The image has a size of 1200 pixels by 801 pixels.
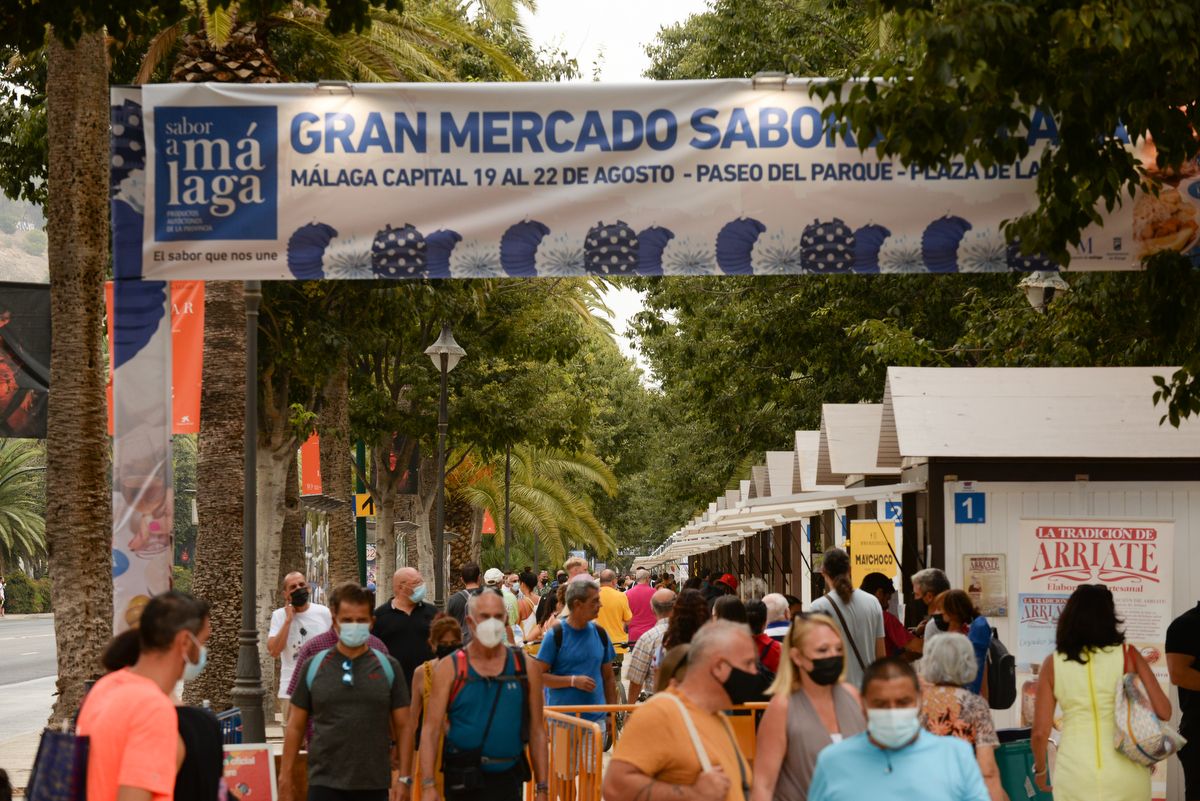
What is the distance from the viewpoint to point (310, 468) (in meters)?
35.7

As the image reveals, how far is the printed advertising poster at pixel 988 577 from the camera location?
13719 millimetres

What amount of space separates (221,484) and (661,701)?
39.5 feet

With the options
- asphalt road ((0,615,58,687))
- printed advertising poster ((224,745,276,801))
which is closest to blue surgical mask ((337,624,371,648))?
printed advertising poster ((224,745,276,801))

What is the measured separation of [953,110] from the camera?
869 cm

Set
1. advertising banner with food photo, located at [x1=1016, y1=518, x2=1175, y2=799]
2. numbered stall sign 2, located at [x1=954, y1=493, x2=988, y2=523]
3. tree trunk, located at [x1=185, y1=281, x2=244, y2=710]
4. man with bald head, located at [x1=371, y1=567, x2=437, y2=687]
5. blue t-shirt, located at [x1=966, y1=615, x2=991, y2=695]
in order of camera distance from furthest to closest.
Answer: tree trunk, located at [x1=185, y1=281, x2=244, y2=710], numbered stall sign 2, located at [x1=954, y1=493, x2=988, y2=523], advertising banner with food photo, located at [x1=1016, y1=518, x2=1175, y2=799], man with bald head, located at [x1=371, y1=567, x2=437, y2=687], blue t-shirt, located at [x1=966, y1=615, x2=991, y2=695]

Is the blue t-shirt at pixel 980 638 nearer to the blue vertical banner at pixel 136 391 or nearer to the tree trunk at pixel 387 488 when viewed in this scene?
the blue vertical banner at pixel 136 391

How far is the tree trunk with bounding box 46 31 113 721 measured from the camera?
1391 centimetres

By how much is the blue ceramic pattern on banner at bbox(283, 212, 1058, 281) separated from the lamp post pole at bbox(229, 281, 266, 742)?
384 centimetres

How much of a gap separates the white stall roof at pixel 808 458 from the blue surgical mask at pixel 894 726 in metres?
18.1

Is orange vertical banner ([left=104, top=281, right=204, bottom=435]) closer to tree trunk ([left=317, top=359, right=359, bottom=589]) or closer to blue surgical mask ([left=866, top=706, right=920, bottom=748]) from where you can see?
tree trunk ([left=317, top=359, right=359, bottom=589])

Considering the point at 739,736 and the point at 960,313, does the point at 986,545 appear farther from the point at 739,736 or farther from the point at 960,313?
the point at 960,313

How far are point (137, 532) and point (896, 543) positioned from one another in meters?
10.7

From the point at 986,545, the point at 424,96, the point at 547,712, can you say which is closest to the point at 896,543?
the point at 986,545

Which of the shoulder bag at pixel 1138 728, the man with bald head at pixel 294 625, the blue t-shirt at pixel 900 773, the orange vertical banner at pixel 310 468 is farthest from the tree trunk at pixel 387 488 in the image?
the blue t-shirt at pixel 900 773
